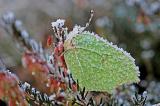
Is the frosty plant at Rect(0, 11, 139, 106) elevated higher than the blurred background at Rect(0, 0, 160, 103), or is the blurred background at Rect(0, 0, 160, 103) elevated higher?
the blurred background at Rect(0, 0, 160, 103)

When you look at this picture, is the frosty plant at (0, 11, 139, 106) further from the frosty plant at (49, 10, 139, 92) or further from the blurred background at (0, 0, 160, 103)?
the blurred background at (0, 0, 160, 103)

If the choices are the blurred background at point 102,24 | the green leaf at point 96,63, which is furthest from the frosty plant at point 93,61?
the blurred background at point 102,24

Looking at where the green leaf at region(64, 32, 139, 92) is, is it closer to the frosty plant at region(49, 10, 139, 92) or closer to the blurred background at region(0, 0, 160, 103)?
the frosty plant at region(49, 10, 139, 92)

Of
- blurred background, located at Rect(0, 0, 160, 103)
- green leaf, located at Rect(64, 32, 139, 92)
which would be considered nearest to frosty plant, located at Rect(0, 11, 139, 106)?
green leaf, located at Rect(64, 32, 139, 92)

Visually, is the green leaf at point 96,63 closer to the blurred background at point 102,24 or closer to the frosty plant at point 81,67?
the frosty plant at point 81,67

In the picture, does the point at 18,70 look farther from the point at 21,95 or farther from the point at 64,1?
the point at 21,95

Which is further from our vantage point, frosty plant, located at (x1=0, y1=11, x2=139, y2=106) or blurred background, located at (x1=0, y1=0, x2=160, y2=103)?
blurred background, located at (x1=0, y1=0, x2=160, y2=103)
